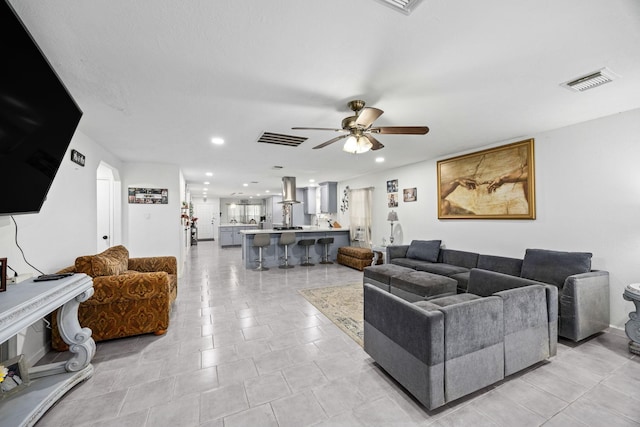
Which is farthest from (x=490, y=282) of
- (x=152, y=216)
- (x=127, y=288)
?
(x=152, y=216)

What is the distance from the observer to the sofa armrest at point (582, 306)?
2643 mm

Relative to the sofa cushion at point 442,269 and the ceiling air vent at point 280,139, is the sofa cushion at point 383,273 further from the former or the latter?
the ceiling air vent at point 280,139

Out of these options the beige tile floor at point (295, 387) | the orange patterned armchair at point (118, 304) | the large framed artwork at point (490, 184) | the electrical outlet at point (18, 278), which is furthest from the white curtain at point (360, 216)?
the electrical outlet at point (18, 278)

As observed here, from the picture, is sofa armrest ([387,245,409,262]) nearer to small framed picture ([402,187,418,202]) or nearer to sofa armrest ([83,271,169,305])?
small framed picture ([402,187,418,202])

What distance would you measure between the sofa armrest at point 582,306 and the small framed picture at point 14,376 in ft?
16.2

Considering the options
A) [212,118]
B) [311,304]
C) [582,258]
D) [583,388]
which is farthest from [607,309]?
[212,118]

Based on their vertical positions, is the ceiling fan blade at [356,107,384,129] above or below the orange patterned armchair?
above

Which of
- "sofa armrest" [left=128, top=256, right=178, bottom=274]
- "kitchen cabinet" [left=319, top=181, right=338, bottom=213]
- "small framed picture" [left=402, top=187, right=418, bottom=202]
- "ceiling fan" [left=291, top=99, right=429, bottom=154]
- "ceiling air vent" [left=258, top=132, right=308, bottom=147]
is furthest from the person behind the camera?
"kitchen cabinet" [left=319, top=181, right=338, bottom=213]

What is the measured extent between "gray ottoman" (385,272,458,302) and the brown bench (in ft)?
8.30

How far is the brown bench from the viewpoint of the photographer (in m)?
6.41

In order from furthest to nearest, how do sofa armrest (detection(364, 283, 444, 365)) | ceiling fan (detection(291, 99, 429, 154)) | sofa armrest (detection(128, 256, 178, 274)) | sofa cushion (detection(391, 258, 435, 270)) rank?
1. sofa cushion (detection(391, 258, 435, 270))
2. sofa armrest (detection(128, 256, 178, 274))
3. ceiling fan (detection(291, 99, 429, 154))
4. sofa armrest (detection(364, 283, 444, 365))

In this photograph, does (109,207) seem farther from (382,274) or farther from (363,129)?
(382,274)

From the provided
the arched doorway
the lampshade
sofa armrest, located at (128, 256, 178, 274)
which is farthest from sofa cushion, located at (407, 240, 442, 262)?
the arched doorway

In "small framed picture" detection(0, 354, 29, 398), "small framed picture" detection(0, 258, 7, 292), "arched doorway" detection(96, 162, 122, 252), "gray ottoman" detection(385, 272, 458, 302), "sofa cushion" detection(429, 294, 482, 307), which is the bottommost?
"small framed picture" detection(0, 354, 29, 398)
